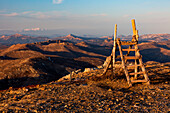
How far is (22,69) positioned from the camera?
141 ft

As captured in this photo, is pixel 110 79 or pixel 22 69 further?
pixel 22 69

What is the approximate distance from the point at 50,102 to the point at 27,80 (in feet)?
106

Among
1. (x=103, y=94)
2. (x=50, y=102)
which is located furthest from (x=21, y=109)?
(x=103, y=94)

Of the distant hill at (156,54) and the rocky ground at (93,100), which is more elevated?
the rocky ground at (93,100)

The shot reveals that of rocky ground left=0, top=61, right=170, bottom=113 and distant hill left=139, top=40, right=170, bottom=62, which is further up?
rocky ground left=0, top=61, right=170, bottom=113

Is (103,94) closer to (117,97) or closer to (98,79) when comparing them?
(117,97)

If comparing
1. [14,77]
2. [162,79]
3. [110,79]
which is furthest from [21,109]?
[14,77]

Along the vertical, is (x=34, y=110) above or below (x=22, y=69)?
above

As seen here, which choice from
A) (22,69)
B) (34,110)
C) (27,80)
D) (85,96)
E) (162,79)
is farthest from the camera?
(22,69)

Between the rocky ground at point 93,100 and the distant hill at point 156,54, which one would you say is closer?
the rocky ground at point 93,100

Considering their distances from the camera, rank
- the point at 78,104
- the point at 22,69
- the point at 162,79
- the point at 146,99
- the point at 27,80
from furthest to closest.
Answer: the point at 22,69
the point at 27,80
the point at 162,79
the point at 146,99
the point at 78,104

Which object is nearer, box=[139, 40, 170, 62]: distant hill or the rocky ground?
the rocky ground

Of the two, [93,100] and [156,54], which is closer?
[93,100]

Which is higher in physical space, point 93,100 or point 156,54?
point 93,100
